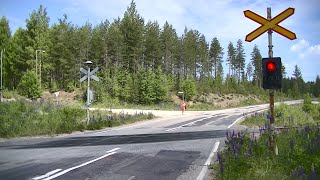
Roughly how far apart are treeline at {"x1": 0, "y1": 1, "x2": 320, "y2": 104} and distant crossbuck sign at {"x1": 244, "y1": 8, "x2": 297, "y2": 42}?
1988 inches

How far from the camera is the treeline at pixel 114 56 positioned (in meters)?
65.5

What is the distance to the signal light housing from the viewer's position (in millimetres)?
8930

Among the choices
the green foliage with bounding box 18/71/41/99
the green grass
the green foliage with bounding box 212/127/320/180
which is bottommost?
the green foliage with bounding box 212/127/320/180

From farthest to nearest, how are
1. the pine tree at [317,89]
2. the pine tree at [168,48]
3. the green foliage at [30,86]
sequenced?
the pine tree at [317,89] → the pine tree at [168,48] → the green foliage at [30,86]

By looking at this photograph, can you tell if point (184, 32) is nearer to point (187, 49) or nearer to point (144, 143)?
point (187, 49)

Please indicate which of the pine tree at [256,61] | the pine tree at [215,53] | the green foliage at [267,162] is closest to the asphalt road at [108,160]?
the green foliage at [267,162]

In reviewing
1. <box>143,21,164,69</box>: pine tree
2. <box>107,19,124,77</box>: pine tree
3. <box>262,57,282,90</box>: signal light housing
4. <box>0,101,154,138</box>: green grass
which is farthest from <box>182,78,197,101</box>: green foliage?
<box>262,57,282,90</box>: signal light housing

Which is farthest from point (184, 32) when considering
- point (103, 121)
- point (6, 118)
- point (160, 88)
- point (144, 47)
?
point (6, 118)

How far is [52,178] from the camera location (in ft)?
27.3

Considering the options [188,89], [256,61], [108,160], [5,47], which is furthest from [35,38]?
[256,61]

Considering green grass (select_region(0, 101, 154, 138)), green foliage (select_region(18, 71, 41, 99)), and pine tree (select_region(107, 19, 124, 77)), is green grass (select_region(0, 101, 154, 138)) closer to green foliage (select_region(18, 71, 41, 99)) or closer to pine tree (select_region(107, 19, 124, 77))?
green foliage (select_region(18, 71, 41, 99))

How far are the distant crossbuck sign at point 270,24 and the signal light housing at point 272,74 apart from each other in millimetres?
723

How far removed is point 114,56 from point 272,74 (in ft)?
226

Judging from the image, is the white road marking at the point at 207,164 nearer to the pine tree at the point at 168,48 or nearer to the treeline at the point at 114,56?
the treeline at the point at 114,56
